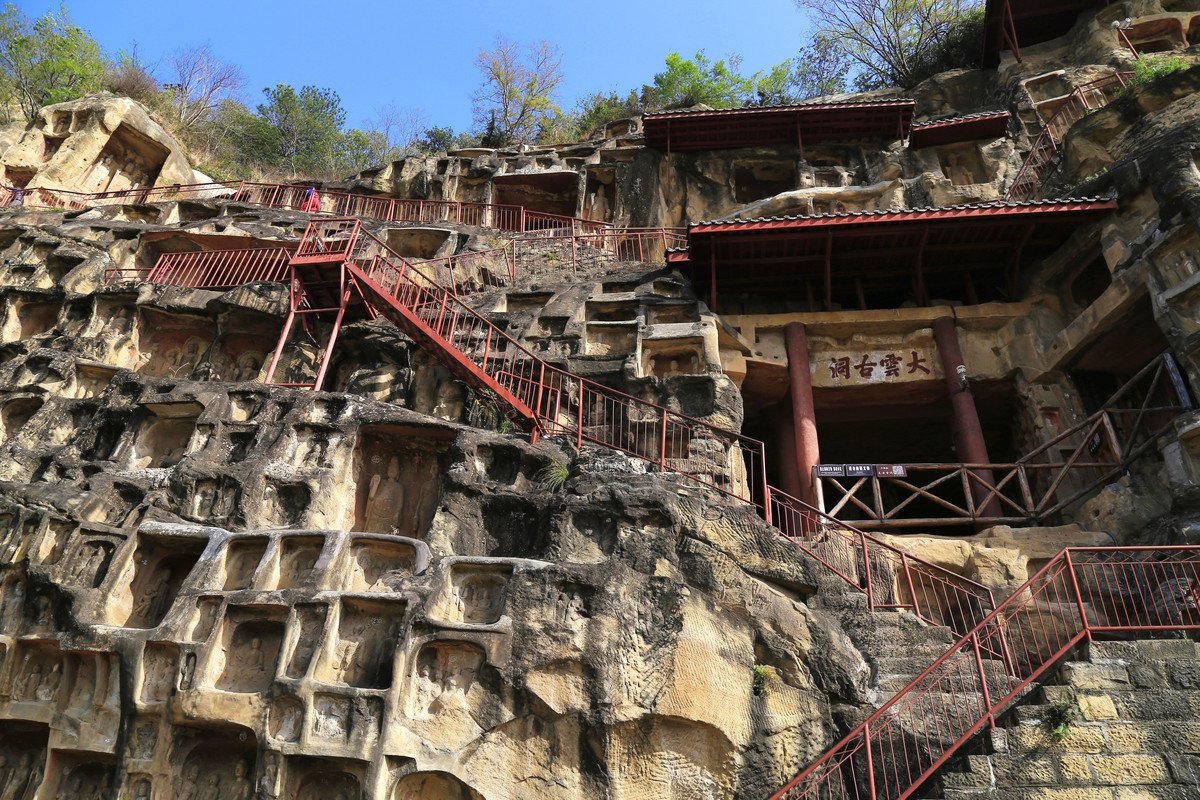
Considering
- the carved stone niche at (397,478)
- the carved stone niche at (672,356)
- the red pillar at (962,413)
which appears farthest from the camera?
the carved stone niche at (672,356)

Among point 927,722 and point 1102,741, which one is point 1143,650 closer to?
point 1102,741

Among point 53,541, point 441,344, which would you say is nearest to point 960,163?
point 441,344

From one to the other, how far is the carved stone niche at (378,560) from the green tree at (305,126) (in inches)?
1129

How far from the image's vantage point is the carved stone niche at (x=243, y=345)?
15477mm

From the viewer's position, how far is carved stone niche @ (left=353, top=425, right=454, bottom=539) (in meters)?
10.5

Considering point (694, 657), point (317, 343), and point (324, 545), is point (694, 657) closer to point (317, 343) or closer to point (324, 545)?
point (324, 545)

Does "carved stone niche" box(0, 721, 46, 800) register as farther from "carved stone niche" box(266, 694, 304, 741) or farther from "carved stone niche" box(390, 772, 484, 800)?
"carved stone niche" box(390, 772, 484, 800)

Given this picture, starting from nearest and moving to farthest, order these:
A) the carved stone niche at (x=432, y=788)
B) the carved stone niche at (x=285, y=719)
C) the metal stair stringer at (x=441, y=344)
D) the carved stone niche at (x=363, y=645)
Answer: the carved stone niche at (x=432, y=788)
the carved stone niche at (x=285, y=719)
the carved stone niche at (x=363, y=645)
the metal stair stringer at (x=441, y=344)

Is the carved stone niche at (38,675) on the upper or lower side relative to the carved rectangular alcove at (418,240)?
lower

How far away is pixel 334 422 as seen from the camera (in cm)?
1048

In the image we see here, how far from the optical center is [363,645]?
7.96 meters

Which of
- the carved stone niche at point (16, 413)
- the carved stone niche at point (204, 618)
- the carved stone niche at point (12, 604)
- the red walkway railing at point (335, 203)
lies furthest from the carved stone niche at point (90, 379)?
the red walkway railing at point (335, 203)

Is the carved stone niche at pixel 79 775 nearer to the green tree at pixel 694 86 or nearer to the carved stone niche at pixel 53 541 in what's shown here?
the carved stone niche at pixel 53 541

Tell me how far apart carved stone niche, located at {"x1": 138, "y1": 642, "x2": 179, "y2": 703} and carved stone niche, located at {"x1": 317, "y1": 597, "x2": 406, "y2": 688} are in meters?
1.59
